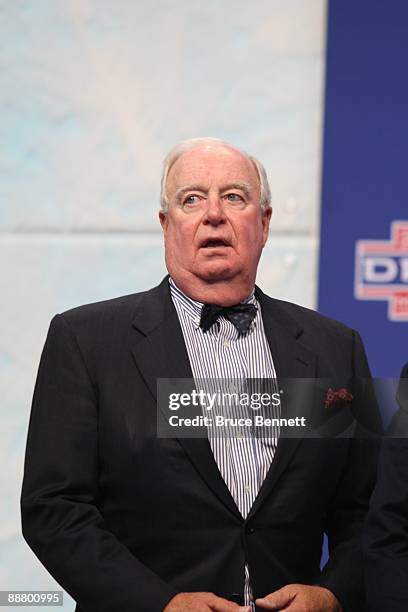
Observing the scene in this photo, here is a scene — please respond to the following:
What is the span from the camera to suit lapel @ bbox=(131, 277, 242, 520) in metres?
2.17

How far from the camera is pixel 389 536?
207 cm

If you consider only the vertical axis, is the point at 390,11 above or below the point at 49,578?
above

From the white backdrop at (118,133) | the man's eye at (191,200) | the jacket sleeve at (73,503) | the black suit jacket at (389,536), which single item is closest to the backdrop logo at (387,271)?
the white backdrop at (118,133)

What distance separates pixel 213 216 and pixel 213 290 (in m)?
0.17

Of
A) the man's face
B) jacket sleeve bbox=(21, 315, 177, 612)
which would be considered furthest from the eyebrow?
jacket sleeve bbox=(21, 315, 177, 612)

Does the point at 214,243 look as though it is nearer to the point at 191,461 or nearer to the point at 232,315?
the point at 232,315

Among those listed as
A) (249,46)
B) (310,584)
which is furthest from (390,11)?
(310,584)

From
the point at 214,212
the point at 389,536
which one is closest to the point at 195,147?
the point at 214,212

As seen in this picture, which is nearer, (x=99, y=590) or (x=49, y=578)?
(x=99, y=590)

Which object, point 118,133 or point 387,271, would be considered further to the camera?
point 118,133

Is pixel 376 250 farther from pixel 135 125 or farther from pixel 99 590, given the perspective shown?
pixel 99 590

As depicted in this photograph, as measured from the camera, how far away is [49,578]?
3.37m

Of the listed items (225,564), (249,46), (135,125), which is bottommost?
(225,564)

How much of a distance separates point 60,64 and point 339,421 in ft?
5.57
